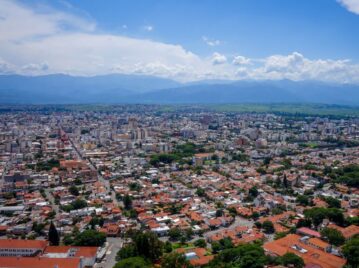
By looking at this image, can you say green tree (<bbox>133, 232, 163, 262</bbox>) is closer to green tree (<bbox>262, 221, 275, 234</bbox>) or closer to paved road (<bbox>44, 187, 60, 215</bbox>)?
green tree (<bbox>262, 221, 275, 234</bbox>)

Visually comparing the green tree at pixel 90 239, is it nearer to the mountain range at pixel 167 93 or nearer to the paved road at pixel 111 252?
the paved road at pixel 111 252

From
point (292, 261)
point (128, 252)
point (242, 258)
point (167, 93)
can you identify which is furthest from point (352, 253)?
point (167, 93)

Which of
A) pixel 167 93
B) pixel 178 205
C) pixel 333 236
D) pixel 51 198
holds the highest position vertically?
pixel 167 93

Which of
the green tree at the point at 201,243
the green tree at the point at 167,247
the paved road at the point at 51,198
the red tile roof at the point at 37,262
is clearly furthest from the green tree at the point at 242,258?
the paved road at the point at 51,198

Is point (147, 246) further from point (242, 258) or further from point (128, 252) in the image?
point (242, 258)

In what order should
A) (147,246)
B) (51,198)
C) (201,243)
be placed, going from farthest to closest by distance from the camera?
(51,198) → (201,243) → (147,246)

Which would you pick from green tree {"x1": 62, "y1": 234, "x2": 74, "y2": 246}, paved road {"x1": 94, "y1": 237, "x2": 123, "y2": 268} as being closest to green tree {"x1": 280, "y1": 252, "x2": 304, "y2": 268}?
paved road {"x1": 94, "y1": 237, "x2": 123, "y2": 268}

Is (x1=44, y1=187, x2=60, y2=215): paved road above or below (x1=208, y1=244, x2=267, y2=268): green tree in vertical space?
below
